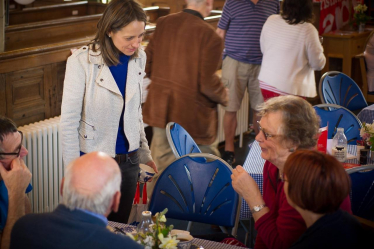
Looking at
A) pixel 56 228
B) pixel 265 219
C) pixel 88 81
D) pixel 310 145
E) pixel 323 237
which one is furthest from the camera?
pixel 88 81

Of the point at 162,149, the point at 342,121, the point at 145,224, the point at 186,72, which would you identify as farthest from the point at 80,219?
the point at 342,121

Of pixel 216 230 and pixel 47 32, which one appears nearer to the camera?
pixel 216 230

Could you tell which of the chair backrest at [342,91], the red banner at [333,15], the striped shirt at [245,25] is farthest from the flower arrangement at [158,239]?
the red banner at [333,15]

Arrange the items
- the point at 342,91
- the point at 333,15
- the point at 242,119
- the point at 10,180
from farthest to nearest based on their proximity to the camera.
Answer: the point at 333,15
the point at 242,119
the point at 342,91
the point at 10,180

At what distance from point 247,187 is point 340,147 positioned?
1251 mm

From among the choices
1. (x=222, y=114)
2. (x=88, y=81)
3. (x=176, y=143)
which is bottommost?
Answer: (x=222, y=114)

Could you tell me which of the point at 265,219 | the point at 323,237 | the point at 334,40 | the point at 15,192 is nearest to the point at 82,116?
the point at 15,192

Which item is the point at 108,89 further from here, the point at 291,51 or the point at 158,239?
the point at 291,51

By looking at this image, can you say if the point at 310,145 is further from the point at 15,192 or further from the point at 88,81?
the point at 15,192

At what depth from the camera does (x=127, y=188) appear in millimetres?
2723

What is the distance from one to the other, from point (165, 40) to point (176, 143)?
2.70ft

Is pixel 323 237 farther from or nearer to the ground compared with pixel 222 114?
farther from the ground

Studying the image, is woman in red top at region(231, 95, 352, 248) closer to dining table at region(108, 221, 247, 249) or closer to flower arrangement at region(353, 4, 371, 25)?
dining table at region(108, 221, 247, 249)

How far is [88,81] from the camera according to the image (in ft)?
8.16
